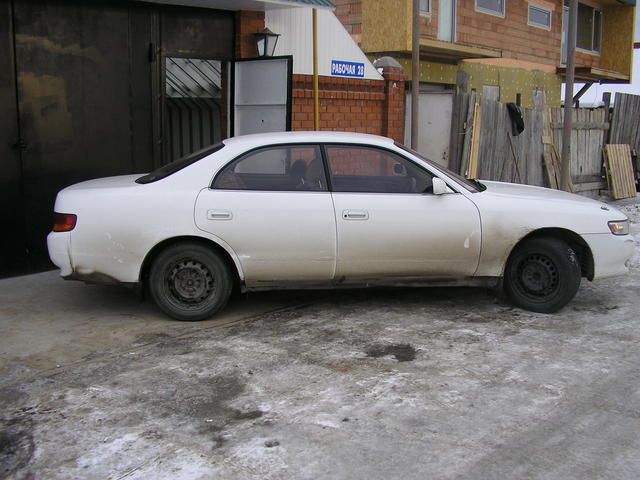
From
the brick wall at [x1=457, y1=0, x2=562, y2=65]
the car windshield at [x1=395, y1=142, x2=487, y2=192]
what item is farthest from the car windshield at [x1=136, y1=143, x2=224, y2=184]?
the brick wall at [x1=457, y1=0, x2=562, y2=65]

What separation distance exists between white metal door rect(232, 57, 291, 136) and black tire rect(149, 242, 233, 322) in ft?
11.6

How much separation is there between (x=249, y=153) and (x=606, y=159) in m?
11.7

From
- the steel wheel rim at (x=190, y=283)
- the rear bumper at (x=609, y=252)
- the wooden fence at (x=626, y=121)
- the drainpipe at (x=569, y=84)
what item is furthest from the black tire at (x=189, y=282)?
the wooden fence at (x=626, y=121)

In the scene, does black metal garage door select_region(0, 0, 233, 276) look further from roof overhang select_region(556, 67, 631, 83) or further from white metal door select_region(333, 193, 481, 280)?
roof overhang select_region(556, 67, 631, 83)

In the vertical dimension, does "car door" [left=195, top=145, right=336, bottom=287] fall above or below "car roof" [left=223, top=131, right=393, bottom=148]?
below

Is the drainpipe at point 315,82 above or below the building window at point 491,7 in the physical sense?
below

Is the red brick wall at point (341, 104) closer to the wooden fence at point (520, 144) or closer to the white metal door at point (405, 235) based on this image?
the wooden fence at point (520, 144)

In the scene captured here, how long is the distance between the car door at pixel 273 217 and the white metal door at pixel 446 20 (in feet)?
34.1

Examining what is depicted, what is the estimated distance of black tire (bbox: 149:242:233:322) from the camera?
6.02 metres

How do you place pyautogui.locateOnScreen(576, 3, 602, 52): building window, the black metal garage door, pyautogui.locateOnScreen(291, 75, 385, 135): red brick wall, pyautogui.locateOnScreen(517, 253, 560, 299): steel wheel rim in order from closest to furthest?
1. pyautogui.locateOnScreen(517, 253, 560, 299): steel wheel rim
2. the black metal garage door
3. pyautogui.locateOnScreen(291, 75, 385, 135): red brick wall
4. pyautogui.locateOnScreen(576, 3, 602, 52): building window

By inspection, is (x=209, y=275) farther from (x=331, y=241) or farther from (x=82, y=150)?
(x=82, y=150)

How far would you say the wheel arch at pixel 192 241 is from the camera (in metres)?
6.00

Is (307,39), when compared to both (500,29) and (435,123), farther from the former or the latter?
(500,29)

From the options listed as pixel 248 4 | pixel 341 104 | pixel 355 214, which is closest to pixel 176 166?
pixel 355 214
